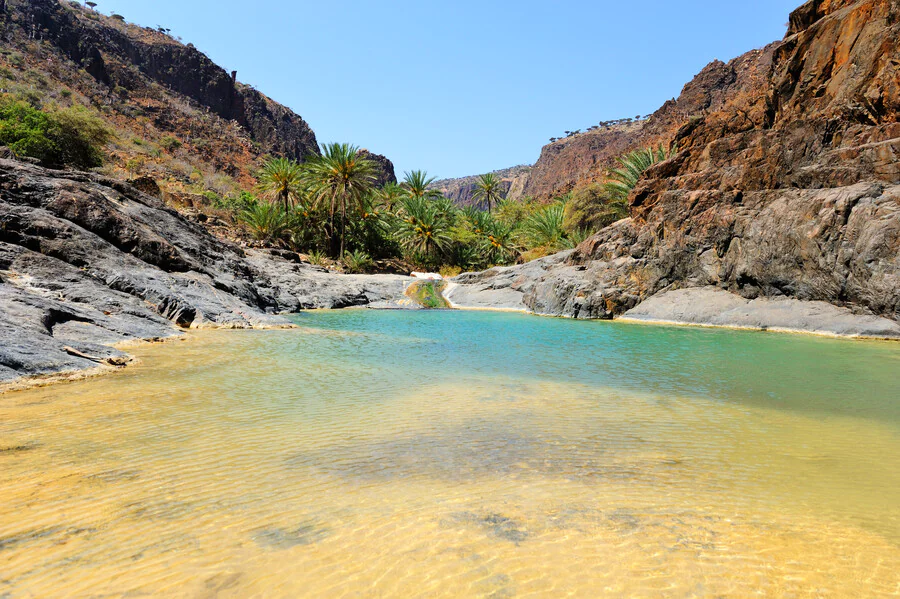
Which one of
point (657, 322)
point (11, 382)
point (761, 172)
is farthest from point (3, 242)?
point (761, 172)

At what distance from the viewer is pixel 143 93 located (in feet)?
212

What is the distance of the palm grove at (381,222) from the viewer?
36.0m

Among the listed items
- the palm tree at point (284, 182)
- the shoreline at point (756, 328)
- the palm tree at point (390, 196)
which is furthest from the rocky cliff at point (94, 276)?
the palm tree at point (390, 196)

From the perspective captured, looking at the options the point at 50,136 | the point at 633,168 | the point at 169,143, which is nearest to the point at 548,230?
the point at 633,168

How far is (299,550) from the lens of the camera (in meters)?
2.34

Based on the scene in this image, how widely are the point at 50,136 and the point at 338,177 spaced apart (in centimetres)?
1700

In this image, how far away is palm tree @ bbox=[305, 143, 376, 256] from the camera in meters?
36.6

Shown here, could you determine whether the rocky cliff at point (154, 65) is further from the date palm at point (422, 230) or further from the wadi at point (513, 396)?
the wadi at point (513, 396)

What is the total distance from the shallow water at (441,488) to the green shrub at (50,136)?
26.5m

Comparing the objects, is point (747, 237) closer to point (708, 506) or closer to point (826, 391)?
point (826, 391)

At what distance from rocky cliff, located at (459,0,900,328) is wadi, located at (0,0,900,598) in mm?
89

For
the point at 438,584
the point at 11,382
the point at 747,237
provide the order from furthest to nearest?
the point at 747,237, the point at 11,382, the point at 438,584

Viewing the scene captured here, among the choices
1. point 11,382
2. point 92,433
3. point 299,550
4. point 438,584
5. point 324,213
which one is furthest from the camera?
point 324,213

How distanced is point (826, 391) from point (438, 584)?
6.69 meters
